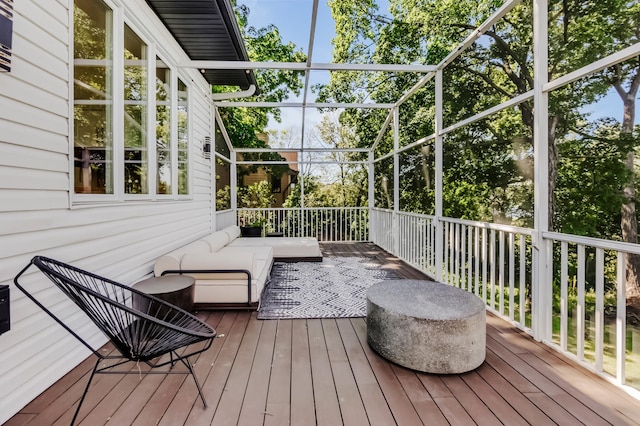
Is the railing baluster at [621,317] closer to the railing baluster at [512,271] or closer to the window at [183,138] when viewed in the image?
the railing baluster at [512,271]

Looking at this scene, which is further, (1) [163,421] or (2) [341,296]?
(2) [341,296]

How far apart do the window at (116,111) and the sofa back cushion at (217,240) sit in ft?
3.55

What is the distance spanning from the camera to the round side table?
2.78 metres

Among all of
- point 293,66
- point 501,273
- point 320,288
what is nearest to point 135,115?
point 293,66

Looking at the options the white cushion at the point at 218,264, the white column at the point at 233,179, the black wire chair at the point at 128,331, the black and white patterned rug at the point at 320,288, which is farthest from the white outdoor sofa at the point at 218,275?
the white column at the point at 233,179

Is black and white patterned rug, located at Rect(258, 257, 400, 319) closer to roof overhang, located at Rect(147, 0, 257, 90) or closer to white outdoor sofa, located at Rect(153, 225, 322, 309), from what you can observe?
white outdoor sofa, located at Rect(153, 225, 322, 309)

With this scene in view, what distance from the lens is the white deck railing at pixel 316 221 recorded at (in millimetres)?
9133

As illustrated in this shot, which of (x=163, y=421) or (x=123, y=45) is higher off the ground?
(x=123, y=45)

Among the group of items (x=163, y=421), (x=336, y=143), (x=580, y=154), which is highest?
(x=336, y=143)

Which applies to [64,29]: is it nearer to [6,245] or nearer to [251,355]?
[6,245]

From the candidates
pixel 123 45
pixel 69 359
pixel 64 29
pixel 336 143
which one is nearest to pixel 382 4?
pixel 336 143

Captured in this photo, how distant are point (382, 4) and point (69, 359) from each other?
1071 cm

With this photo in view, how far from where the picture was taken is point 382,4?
9.52 m

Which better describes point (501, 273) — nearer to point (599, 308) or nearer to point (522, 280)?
point (522, 280)
